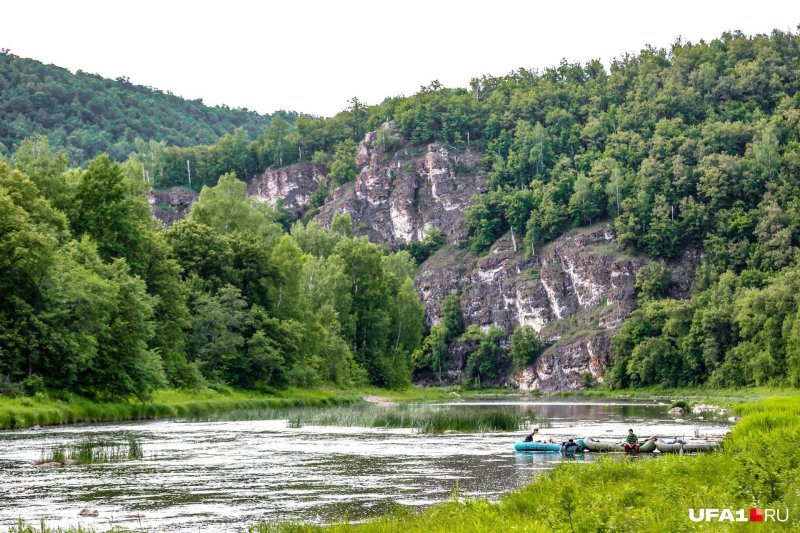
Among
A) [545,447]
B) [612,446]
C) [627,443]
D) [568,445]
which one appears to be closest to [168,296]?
[568,445]

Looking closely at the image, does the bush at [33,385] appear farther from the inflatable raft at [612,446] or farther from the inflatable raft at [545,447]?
the inflatable raft at [612,446]

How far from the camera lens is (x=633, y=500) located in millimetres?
25109

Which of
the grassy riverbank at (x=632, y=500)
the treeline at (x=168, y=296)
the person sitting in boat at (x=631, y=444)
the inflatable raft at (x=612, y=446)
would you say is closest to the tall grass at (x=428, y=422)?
the inflatable raft at (x=612, y=446)

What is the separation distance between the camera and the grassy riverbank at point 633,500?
20.1 metres

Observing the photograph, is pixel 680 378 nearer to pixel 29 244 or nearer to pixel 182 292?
Result: pixel 182 292

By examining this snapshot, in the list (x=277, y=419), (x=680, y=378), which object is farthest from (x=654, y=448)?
(x=680, y=378)

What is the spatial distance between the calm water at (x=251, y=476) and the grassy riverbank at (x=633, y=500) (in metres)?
4.66

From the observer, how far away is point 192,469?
42.3 metres

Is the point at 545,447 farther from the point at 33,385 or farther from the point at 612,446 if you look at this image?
the point at 33,385

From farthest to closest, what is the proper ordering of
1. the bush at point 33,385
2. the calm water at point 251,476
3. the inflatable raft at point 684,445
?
the bush at point 33,385 < the inflatable raft at point 684,445 < the calm water at point 251,476

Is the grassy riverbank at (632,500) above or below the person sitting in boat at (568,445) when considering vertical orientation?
above

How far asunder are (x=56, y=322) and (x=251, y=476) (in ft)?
123

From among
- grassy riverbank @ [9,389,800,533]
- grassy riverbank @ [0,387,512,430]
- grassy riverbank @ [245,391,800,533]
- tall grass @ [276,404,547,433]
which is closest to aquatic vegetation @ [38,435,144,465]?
grassy riverbank @ [0,387,512,430]

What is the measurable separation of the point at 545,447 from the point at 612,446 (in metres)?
3.61
